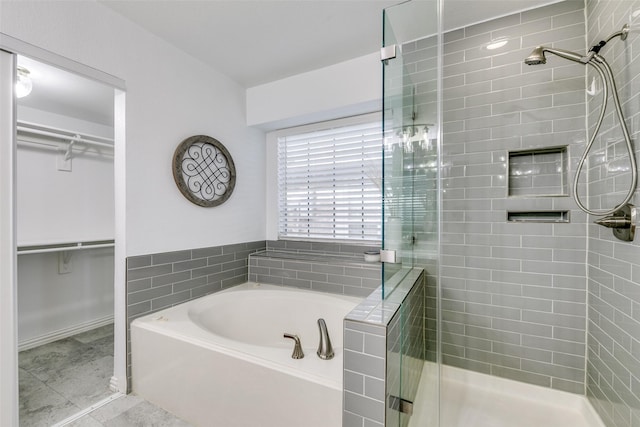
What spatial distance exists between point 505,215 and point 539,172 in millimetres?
337

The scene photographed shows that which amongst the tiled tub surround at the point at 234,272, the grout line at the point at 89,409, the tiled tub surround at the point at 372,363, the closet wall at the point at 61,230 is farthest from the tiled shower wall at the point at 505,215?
the closet wall at the point at 61,230

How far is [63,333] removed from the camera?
8.76ft

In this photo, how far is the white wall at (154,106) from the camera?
1.52 m

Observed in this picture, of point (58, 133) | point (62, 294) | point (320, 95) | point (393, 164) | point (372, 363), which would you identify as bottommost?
point (62, 294)

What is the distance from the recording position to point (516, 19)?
1.82 meters

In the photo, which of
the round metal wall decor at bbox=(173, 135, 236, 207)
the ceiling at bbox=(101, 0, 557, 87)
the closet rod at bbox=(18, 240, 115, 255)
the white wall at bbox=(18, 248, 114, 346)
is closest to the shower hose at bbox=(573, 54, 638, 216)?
the ceiling at bbox=(101, 0, 557, 87)

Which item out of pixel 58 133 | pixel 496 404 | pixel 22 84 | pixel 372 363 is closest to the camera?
pixel 372 363

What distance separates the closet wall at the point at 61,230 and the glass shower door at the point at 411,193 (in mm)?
2798

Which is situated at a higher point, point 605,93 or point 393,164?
point 605,93

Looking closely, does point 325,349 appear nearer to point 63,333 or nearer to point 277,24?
point 277,24

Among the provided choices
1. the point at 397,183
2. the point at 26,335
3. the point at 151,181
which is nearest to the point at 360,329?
the point at 397,183

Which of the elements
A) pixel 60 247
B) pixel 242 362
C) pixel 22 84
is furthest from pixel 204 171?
pixel 242 362

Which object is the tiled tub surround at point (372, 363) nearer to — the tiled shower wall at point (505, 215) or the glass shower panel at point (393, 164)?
the glass shower panel at point (393, 164)

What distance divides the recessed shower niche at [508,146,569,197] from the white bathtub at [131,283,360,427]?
1396 mm
